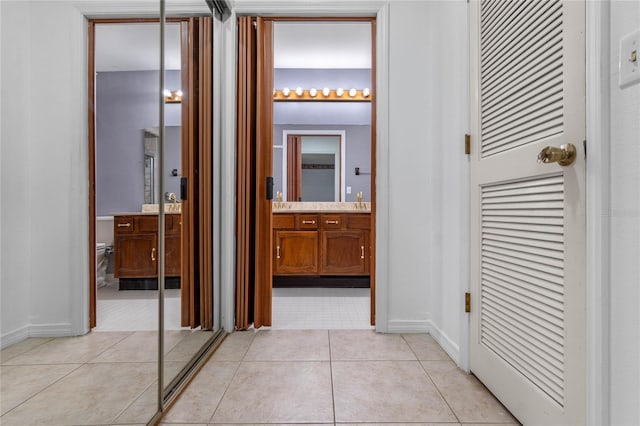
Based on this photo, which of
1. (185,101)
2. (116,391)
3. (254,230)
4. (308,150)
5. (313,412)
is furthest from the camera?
(308,150)

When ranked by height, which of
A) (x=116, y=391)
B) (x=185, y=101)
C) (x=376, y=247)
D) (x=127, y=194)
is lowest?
(x=116, y=391)

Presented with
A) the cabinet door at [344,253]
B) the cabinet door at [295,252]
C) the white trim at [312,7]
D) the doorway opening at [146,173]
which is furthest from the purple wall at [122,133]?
the cabinet door at [344,253]

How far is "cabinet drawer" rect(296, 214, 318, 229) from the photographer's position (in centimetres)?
336

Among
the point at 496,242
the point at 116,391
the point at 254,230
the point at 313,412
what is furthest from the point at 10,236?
the point at 496,242

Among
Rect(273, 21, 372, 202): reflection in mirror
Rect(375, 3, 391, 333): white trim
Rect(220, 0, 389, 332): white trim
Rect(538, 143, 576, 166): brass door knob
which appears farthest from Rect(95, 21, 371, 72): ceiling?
Rect(538, 143, 576, 166): brass door knob

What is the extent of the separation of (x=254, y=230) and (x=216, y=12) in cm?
143

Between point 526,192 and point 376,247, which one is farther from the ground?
point 526,192

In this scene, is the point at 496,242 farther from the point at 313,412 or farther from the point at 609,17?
the point at 313,412

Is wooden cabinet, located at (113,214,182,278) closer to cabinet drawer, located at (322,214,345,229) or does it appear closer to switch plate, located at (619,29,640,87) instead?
switch plate, located at (619,29,640,87)

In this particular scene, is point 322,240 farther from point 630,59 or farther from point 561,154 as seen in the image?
point 630,59

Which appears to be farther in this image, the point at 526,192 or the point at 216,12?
→ the point at 216,12

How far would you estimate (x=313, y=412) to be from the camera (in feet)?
4.14

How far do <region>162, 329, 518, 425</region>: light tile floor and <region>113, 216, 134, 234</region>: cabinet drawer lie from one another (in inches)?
29.7

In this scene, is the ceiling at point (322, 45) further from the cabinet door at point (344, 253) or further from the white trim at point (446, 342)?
the white trim at point (446, 342)
